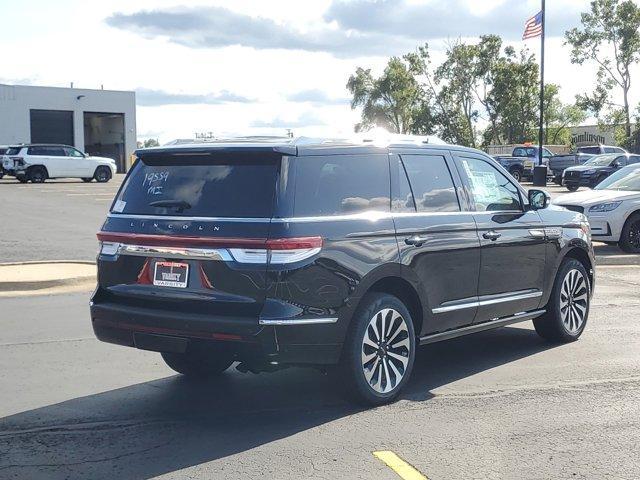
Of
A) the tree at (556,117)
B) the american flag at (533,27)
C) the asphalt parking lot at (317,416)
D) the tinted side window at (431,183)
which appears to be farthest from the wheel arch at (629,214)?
the tree at (556,117)

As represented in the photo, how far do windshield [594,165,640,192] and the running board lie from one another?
373 inches

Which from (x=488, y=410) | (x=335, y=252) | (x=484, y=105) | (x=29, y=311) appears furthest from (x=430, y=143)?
(x=484, y=105)

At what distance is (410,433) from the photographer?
5547mm

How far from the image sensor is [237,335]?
5.52 meters

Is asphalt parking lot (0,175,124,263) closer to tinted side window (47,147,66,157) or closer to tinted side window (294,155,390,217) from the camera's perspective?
tinted side window (47,147,66,157)

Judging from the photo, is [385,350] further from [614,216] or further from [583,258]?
[614,216]

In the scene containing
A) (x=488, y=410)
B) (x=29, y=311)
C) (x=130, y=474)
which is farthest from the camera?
(x=29, y=311)

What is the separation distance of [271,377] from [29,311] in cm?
417

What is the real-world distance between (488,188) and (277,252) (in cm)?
269

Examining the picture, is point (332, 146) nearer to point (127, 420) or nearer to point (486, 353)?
point (127, 420)

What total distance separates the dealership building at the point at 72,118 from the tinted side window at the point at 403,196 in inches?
2409

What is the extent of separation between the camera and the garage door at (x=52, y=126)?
65.1 meters

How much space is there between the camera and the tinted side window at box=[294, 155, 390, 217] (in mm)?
5832

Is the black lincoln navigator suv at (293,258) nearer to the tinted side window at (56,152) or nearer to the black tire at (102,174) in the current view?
the tinted side window at (56,152)
